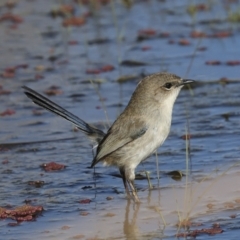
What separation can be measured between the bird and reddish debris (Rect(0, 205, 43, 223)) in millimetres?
Result: 805

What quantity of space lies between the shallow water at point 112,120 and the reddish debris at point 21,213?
0.25ft

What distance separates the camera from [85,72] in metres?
12.5

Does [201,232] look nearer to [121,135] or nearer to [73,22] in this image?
[121,135]

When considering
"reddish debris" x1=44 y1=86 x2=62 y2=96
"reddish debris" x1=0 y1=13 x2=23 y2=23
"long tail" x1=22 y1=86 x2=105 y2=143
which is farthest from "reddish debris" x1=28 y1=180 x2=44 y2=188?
"reddish debris" x1=0 y1=13 x2=23 y2=23

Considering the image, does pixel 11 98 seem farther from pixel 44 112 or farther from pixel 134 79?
pixel 134 79

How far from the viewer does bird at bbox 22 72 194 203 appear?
7.94 meters

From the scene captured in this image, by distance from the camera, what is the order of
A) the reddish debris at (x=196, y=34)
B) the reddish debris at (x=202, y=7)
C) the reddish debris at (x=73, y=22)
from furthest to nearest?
the reddish debris at (x=202, y=7), the reddish debris at (x=73, y=22), the reddish debris at (x=196, y=34)

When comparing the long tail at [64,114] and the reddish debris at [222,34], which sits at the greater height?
the long tail at [64,114]

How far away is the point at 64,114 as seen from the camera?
850cm

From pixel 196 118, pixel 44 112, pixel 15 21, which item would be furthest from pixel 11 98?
pixel 15 21

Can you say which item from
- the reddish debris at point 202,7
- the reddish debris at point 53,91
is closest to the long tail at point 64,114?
the reddish debris at point 53,91

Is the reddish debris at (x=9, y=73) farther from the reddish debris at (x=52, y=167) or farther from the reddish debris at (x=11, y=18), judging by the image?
the reddish debris at (x=52, y=167)

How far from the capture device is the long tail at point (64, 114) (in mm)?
8383

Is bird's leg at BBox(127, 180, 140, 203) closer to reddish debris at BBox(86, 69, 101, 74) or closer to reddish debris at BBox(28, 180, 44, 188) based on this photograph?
reddish debris at BBox(28, 180, 44, 188)
